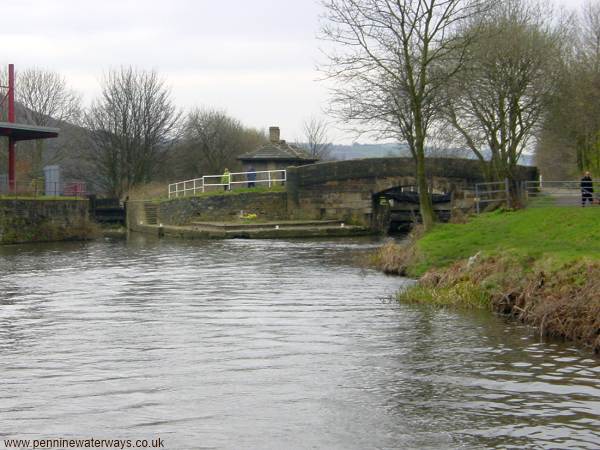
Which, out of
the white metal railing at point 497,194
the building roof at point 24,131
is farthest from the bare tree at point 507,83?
the building roof at point 24,131

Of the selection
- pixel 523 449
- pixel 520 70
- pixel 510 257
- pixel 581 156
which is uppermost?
pixel 520 70

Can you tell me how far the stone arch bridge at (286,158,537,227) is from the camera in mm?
42000

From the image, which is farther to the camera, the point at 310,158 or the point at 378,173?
the point at 310,158

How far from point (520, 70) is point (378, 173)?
11.2 m

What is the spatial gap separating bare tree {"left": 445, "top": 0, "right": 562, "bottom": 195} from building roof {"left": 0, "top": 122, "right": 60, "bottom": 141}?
64.2 ft

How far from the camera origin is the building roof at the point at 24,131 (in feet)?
133

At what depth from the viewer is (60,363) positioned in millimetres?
11625

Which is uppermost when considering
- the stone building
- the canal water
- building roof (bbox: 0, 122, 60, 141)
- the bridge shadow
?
building roof (bbox: 0, 122, 60, 141)

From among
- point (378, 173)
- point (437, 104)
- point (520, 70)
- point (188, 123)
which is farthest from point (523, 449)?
point (188, 123)

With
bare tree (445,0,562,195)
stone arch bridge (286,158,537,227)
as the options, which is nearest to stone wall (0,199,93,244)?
stone arch bridge (286,158,537,227)

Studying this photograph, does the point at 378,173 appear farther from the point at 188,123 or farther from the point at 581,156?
the point at 188,123

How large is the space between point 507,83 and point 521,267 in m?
18.3

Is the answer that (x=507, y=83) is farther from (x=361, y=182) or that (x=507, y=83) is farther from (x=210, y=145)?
(x=210, y=145)

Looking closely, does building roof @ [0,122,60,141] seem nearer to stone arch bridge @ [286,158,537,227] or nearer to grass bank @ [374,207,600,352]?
stone arch bridge @ [286,158,537,227]
